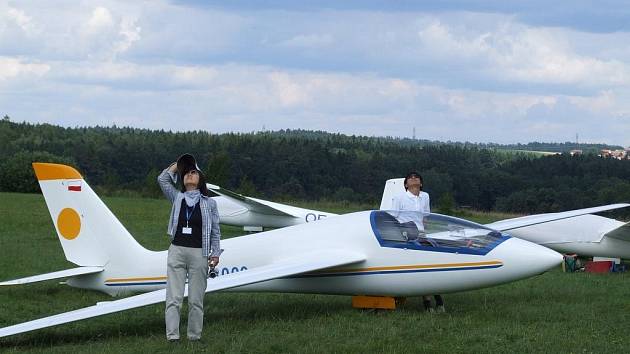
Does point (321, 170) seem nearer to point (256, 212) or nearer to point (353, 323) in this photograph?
point (256, 212)

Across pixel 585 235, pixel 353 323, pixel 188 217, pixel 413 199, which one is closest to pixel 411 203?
pixel 413 199

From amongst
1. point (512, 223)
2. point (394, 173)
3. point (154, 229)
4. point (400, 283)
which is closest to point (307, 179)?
point (394, 173)

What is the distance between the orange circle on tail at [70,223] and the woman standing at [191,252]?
2943mm

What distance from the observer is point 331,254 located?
10578 millimetres

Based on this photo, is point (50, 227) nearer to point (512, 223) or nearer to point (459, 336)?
point (512, 223)

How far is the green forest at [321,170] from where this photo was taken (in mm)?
56344

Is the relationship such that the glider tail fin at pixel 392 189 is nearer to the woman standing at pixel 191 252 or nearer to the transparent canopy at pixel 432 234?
the transparent canopy at pixel 432 234

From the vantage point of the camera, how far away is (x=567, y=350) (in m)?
8.26

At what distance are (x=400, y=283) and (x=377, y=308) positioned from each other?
0.50 m

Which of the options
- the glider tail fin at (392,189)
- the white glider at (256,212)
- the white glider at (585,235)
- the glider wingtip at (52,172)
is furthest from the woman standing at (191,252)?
the white glider at (256,212)

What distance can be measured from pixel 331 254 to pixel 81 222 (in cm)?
326

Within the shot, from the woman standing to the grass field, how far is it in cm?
31

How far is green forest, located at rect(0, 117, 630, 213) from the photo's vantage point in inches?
2218

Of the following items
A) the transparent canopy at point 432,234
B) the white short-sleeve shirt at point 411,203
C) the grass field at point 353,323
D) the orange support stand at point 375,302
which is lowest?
the grass field at point 353,323
